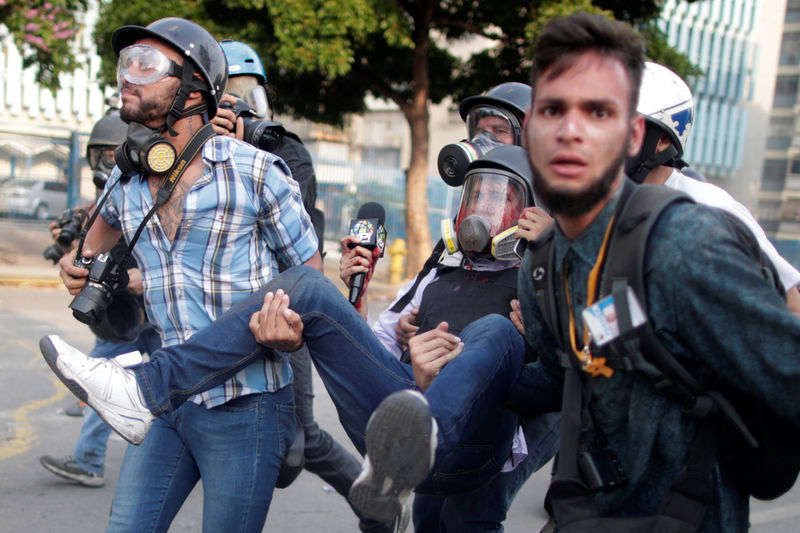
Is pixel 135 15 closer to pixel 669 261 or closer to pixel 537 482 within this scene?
pixel 537 482

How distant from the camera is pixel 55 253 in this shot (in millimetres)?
5461

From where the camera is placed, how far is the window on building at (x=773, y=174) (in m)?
45.2

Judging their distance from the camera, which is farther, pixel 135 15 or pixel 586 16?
pixel 135 15

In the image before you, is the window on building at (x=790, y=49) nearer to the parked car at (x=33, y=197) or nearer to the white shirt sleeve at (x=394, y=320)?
the parked car at (x=33, y=197)

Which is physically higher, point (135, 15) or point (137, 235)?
point (135, 15)

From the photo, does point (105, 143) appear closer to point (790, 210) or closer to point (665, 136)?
point (665, 136)

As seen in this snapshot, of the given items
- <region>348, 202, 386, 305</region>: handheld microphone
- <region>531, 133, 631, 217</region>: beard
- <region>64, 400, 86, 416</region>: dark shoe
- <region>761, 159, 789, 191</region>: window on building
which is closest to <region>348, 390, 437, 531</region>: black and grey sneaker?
<region>531, 133, 631, 217</region>: beard

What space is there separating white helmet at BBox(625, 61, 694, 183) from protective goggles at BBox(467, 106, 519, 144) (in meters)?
0.63

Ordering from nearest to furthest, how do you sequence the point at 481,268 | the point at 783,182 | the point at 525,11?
the point at 481,268
the point at 525,11
the point at 783,182

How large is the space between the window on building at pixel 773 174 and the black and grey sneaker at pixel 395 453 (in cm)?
4828

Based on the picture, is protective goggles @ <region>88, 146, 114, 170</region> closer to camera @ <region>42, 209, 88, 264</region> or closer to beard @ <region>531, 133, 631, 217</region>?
camera @ <region>42, 209, 88, 264</region>

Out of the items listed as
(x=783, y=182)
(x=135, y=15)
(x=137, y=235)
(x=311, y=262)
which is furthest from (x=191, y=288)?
(x=783, y=182)

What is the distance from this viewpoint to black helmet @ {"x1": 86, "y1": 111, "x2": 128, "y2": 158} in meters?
4.84

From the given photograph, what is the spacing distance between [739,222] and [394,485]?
1.06m
